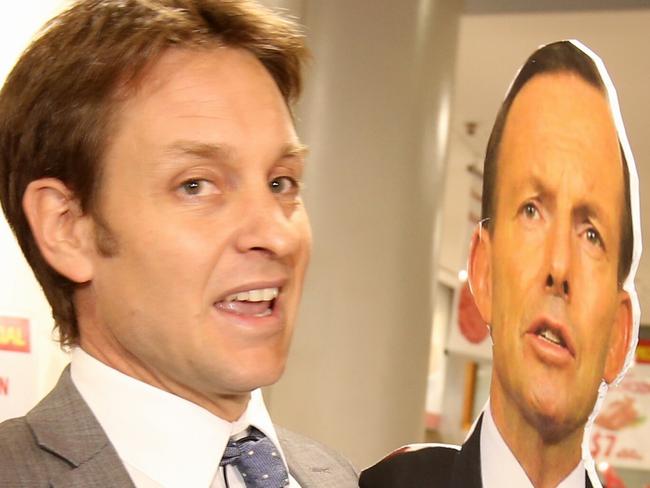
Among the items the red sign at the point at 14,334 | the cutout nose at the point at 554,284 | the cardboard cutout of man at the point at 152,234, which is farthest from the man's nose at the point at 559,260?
the red sign at the point at 14,334

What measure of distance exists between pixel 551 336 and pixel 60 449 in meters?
0.77

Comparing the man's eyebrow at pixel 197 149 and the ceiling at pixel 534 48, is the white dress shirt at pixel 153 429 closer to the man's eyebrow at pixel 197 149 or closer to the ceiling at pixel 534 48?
the man's eyebrow at pixel 197 149

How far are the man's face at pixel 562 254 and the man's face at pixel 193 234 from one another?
0.40 m

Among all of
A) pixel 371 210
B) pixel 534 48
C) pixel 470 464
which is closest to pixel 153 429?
pixel 470 464

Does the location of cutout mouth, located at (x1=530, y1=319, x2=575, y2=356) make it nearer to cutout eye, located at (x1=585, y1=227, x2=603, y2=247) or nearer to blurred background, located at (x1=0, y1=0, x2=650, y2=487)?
cutout eye, located at (x1=585, y1=227, x2=603, y2=247)

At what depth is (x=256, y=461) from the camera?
158 centimetres

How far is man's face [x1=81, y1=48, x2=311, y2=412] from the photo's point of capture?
4.73ft

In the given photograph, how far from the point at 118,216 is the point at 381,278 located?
934mm

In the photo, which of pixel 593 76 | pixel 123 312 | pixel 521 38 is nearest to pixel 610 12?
pixel 521 38

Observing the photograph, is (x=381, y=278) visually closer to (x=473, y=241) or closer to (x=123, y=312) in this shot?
(x=473, y=241)

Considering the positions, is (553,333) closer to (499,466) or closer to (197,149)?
(499,466)

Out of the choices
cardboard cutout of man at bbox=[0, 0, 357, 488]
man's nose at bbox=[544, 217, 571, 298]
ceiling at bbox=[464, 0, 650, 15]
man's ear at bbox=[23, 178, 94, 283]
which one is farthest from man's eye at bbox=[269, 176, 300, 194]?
ceiling at bbox=[464, 0, 650, 15]

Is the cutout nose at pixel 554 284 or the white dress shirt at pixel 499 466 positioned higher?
the cutout nose at pixel 554 284

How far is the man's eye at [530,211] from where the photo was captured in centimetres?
165
